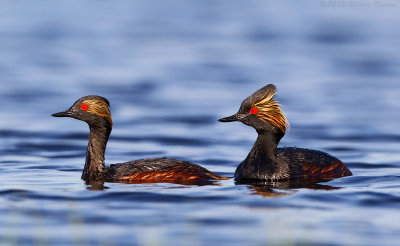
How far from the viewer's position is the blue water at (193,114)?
12.5 m

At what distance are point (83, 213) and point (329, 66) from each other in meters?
24.6

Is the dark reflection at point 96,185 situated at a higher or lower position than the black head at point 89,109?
lower

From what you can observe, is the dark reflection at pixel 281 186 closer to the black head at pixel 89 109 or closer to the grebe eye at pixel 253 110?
the grebe eye at pixel 253 110

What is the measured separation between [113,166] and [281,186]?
2.88m

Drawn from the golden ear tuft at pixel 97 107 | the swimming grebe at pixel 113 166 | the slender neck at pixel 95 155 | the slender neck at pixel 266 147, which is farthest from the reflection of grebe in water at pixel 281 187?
the golden ear tuft at pixel 97 107

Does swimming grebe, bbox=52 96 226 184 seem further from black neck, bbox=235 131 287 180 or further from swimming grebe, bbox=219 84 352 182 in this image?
swimming grebe, bbox=219 84 352 182

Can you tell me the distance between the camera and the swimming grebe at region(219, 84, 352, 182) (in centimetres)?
1584

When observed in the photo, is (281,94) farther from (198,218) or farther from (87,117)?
(198,218)

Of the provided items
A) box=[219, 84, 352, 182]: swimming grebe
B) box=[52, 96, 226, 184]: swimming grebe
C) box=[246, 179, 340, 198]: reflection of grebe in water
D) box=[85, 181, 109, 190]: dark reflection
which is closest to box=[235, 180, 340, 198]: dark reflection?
box=[246, 179, 340, 198]: reflection of grebe in water

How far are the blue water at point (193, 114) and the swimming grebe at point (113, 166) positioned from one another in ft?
1.39

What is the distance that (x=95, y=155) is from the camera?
15.9 metres

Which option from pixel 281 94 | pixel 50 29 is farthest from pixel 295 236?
pixel 50 29

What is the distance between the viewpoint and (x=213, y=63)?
121ft

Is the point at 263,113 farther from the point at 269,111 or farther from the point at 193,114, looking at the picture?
the point at 193,114
